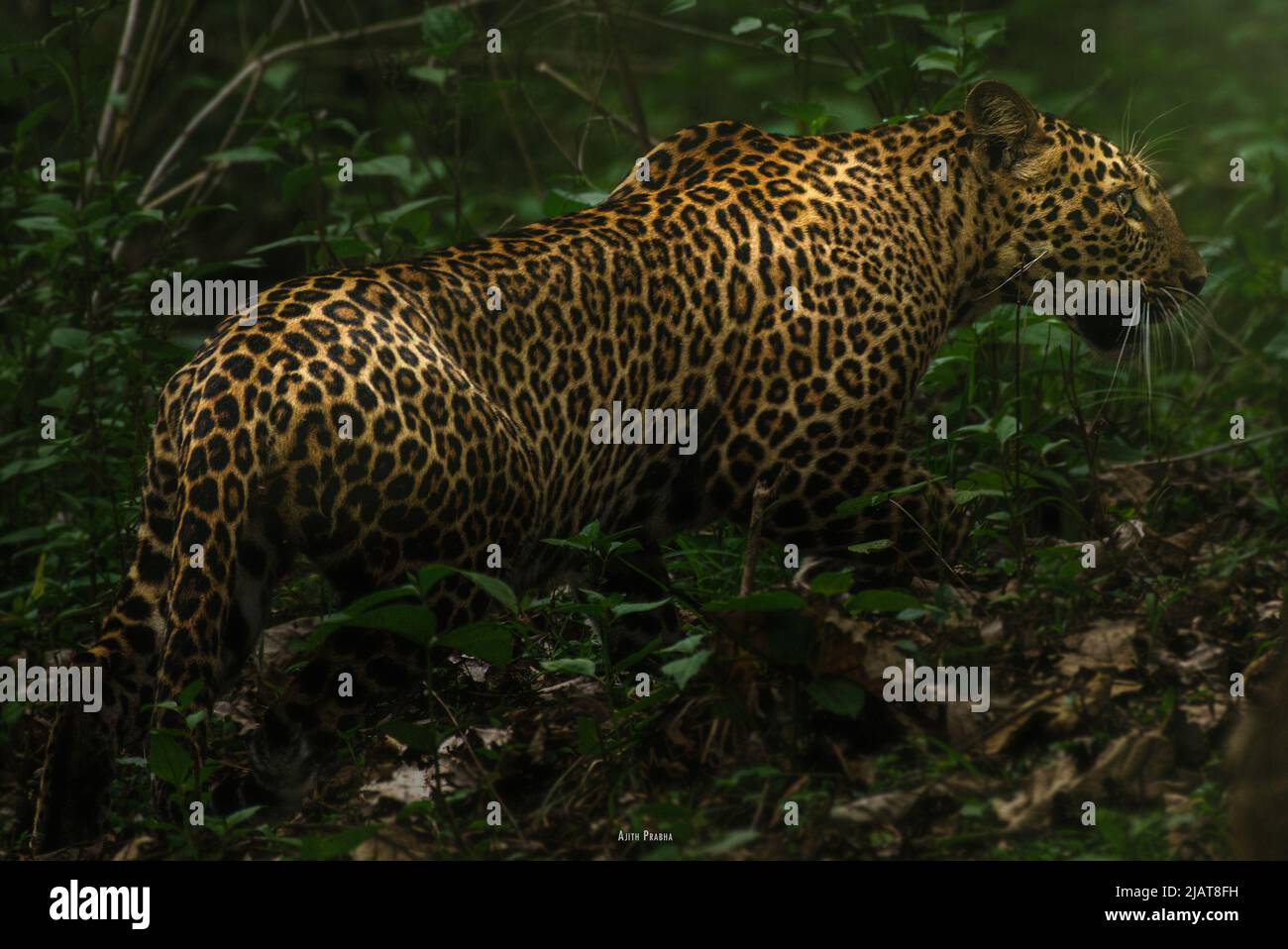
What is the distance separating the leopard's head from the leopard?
13 millimetres

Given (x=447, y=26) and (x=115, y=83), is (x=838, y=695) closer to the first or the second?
(x=447, y=26)

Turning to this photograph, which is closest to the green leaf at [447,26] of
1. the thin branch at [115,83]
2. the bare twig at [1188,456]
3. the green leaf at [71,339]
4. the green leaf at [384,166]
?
the green leaf at [384,166]

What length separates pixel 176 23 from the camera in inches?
419

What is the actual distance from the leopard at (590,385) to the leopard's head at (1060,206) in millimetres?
13

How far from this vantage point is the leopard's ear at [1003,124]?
7.20 metres

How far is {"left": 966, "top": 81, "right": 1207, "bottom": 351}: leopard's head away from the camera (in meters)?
7.31

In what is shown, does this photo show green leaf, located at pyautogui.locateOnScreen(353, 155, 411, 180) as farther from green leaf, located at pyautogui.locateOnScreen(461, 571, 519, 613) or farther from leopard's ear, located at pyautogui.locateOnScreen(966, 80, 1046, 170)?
green leaf, located at pyautogui.locateOnScreen(461, 571, 519, 613)

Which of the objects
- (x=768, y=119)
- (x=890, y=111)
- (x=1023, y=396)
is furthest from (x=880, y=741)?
(x=768, y=119)

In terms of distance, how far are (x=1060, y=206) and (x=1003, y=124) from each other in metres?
0.45

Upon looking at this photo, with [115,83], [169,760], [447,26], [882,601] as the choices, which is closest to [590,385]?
[882,601]

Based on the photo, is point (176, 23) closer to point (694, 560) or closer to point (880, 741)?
point (694, 560)

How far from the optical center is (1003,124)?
7262 millimetres

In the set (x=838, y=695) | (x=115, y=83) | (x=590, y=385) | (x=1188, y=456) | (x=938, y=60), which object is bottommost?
(x=838, y=695)

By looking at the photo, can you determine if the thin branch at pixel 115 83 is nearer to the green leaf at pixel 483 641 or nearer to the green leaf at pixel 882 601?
the green leaf at pixel 483 641
